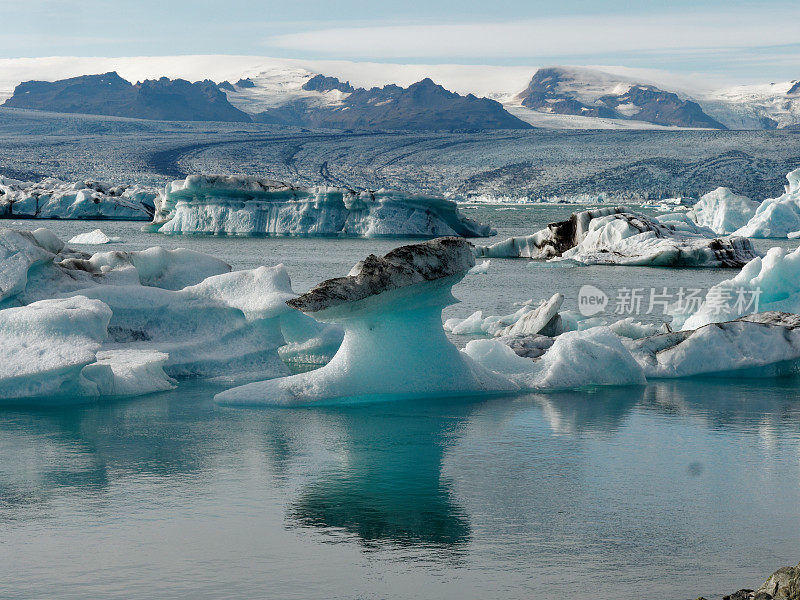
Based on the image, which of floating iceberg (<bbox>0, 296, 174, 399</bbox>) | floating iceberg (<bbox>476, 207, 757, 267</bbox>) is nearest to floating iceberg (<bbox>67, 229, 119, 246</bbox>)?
floating iceberg (<bbox>476, 207, 757, 267</bbox>)

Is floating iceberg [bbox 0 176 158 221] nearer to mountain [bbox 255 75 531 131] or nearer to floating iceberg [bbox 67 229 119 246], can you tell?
floating iceberg [bbox 67 229 119 246]

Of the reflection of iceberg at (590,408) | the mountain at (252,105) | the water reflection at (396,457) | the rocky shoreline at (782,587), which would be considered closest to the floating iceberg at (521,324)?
the reflection of iceberg at (590,408)

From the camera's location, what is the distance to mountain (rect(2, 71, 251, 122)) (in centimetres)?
13893

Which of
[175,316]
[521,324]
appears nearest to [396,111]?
[521,324]

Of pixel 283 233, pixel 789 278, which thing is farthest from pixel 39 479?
pixel 283 233

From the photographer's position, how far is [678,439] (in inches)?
239

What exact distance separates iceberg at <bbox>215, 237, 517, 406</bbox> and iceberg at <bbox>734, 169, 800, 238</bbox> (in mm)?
22683

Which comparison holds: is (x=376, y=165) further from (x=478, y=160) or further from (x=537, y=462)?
(x=537, y=462)

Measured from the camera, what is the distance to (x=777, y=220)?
91.0ft

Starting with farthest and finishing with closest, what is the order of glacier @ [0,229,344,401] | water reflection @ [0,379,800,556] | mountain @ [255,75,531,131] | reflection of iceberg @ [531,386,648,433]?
mountain @ [255,75,531,131]
glacier @ [0,229,344,401]
reflection of iceberg @ [531,386,648,433]
water reflection @ [0,379,800,556]

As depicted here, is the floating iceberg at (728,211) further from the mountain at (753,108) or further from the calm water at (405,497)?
the mountain at (753,108)

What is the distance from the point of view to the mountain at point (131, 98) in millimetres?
138925

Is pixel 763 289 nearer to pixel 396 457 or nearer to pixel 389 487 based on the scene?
pixel 396 457

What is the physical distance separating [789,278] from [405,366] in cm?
593
